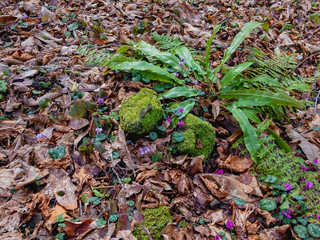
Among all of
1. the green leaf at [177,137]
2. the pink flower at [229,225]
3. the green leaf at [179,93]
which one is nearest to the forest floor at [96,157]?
the pink flower at [229,225]

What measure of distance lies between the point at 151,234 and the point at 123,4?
173 inches

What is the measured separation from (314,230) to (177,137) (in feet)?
4.52

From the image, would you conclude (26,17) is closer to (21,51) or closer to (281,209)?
(21,51)

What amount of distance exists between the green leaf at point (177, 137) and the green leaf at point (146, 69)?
2.60ft

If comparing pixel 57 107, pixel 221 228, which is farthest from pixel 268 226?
pixel 57 107

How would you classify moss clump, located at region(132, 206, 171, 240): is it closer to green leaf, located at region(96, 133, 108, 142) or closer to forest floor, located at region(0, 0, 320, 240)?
forest floor, located at region(0, 0, 320, 240)

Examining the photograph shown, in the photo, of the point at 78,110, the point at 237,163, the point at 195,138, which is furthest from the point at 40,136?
the point at 237,163

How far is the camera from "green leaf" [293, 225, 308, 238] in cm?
174

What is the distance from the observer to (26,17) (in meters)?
3.74

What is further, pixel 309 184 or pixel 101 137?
pixel 101 137

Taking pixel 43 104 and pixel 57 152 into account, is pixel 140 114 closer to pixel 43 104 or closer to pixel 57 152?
pixel 57 152

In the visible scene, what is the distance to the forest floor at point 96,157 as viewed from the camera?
1759 millimetres

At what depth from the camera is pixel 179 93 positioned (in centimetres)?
265

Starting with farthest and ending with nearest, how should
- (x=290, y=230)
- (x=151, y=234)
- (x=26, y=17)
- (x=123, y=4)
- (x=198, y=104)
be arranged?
(x=123, y=4)
(x=26, y=17)
(x=198, y=104)
(x=290, y=230)
(x=151, y=234)
